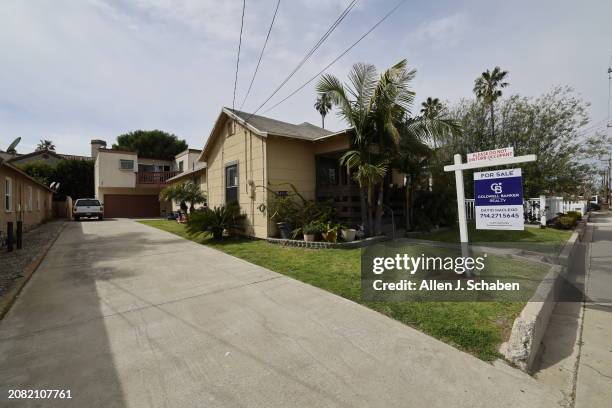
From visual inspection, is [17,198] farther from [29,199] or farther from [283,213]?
[283,213]

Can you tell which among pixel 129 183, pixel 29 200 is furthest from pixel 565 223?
pixel 129 183

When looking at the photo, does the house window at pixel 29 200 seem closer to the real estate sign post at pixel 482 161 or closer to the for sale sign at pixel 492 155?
the real estate sign post at pixel 482 161

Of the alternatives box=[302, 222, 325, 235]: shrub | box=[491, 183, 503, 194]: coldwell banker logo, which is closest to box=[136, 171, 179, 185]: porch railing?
box=[302, 222, 325, 235]: shrub

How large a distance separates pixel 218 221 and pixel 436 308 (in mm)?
7598

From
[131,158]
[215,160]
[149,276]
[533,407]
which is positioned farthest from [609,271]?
[131,158]

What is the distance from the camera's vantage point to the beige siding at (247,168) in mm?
9680

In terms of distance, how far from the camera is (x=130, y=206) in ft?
82.8

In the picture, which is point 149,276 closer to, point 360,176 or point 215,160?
point 360,176

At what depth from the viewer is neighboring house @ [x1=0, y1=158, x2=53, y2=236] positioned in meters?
9.70

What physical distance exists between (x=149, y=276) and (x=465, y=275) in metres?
6.02

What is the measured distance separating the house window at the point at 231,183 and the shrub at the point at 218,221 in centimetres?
93

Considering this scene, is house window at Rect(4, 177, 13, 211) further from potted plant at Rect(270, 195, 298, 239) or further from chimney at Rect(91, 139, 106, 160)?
chimney at Rect(91, 139, 106, 160)

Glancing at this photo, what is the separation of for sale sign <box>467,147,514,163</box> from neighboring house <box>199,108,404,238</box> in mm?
4568

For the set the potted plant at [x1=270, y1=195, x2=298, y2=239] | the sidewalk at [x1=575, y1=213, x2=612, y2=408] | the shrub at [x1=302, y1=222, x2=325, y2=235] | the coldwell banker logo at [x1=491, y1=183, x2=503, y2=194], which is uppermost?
the coldwell banker logo at [x1=491, y1=183, x2=503, y2=194]
